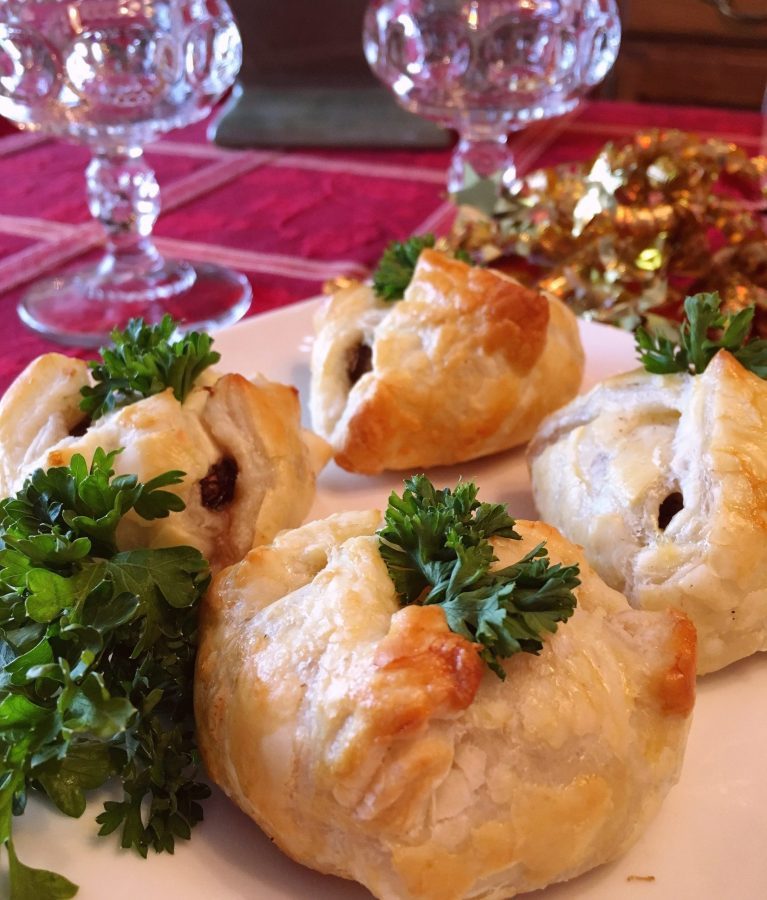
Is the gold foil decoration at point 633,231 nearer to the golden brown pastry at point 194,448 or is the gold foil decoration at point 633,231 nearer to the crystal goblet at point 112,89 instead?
the crystal goblet at point 112,89

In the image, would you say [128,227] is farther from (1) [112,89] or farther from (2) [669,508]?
(2) [669,508]

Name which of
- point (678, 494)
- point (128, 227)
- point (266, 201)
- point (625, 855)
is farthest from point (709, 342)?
point (266, 201)

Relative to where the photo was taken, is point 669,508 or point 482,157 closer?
point 669,508

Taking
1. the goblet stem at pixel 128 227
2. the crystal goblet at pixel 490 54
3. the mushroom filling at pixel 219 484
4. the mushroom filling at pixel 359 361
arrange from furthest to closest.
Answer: the crystal goblet at pixel 490 54
the goblet stem at pixel 128 227
the mushroom filling at pixel 359 361
the mushroom filling at pixel 219 484

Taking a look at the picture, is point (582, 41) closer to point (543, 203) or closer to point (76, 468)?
point (543, 203)

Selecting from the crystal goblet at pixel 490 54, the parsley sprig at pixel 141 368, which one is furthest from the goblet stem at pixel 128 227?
the parsley sprig at pixel 141 368

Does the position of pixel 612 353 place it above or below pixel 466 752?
below

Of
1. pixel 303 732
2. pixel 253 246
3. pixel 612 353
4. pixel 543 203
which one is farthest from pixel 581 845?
pixel 253 246
